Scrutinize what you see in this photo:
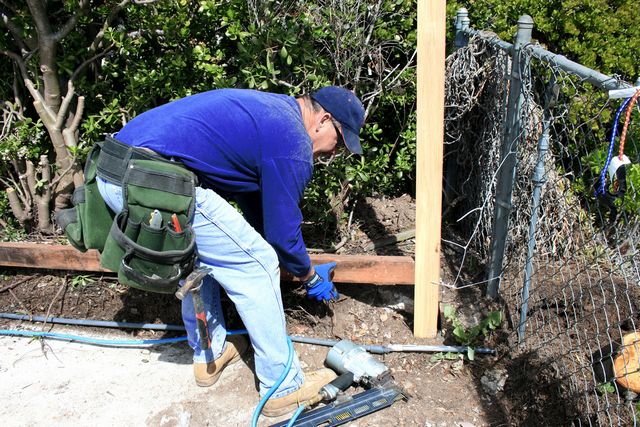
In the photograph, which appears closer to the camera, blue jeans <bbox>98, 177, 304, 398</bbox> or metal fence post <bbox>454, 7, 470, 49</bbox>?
blue jeans <bbox>98, 177, 304, 398</bbox>

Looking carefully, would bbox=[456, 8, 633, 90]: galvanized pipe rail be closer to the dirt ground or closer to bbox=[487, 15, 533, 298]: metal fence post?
bbox=[487, 15, 533, 298]: metal fence post

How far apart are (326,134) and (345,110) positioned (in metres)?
0.16

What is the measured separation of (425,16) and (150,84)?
1.92 metres

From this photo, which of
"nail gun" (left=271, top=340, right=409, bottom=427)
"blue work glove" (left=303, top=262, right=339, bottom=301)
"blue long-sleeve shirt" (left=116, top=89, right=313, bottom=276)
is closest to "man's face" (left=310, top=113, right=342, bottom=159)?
"blue long-sleeve shirt" (left=116, top=89, right=313, bottom=276)

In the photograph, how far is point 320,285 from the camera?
3.03 m

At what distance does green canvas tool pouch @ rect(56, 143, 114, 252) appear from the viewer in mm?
2627

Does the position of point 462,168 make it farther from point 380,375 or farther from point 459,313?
point 380,375

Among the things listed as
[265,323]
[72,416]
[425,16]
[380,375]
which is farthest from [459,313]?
[72,416]

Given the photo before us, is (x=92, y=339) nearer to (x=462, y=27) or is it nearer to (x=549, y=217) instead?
(x=549, y=217)

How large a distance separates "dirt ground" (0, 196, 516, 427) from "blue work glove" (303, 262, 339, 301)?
0.42 meters

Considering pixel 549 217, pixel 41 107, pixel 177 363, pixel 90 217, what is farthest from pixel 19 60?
pixel 549 217

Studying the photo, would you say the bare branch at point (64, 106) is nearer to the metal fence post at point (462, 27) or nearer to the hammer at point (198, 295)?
the hammer at point (198, 295)

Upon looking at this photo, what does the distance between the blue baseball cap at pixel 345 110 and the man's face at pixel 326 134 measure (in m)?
0.03

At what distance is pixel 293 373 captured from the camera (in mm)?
2879
